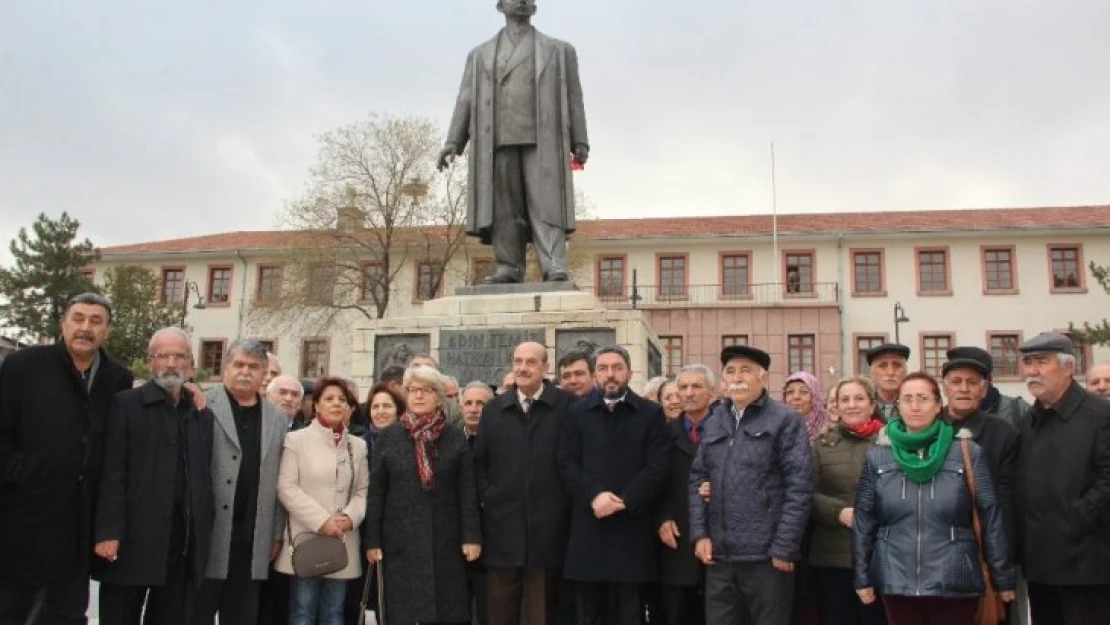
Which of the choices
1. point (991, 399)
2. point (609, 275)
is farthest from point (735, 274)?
point (991, 399)

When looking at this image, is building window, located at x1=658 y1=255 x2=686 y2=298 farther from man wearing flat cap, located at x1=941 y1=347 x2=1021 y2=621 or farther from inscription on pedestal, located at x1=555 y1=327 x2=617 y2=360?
man wearing flat cap, located at x1=941 y1=347 x2=1021 y2=621

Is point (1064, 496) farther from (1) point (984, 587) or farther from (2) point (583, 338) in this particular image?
(2) point (583, 338)

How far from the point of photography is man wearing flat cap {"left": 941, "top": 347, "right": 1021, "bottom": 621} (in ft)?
14.7

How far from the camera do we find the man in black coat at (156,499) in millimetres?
4402

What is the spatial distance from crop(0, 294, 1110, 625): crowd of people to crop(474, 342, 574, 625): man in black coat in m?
0.01

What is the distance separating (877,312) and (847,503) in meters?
34.4

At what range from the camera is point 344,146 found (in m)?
33.3

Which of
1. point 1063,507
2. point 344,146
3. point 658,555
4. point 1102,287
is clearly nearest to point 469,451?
point 658,555

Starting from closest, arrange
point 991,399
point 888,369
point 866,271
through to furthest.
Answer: point 991,399 < point 888,369 < point 866,271

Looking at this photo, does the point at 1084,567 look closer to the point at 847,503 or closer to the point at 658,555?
the point at 847,503

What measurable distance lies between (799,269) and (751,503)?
116ft

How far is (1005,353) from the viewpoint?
3578 centimetres

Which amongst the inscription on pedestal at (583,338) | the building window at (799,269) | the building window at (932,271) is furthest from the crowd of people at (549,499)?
the building window at (932,271)

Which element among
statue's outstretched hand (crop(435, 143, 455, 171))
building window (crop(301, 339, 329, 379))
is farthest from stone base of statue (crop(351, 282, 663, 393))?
building window (crop(301, 339, 329, 379))
